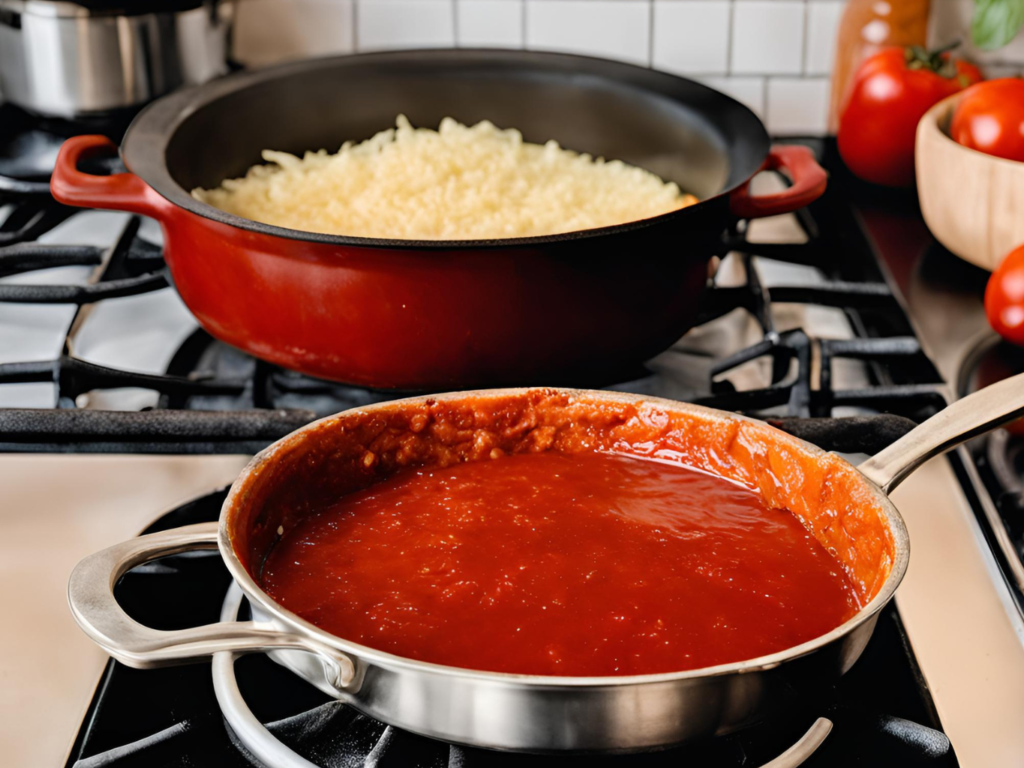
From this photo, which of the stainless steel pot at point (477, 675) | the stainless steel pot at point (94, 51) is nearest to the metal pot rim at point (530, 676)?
the stainless steel pot at point (477, 675)

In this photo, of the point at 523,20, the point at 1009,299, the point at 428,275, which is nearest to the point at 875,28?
the point at 523,20

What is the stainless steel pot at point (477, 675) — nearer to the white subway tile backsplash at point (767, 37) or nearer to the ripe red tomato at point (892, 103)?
the ripe red tomato at point (892, 103)

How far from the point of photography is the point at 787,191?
96 centimetres

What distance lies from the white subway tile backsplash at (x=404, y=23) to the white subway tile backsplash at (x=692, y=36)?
0.30m

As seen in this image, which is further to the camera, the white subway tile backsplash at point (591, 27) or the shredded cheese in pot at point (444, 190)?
the white subway tile backsplash at point (591, 27)

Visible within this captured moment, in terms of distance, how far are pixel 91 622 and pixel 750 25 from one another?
1318 mm

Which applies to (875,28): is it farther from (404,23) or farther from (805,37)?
(404,23)

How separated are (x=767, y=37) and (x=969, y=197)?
1.71 feet

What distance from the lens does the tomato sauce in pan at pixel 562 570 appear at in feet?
1.76

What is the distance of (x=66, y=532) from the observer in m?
0.74

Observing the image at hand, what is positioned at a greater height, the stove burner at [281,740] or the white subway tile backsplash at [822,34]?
the white subway tile backsplash at [822,34]

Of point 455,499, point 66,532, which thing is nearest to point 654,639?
point 455,499

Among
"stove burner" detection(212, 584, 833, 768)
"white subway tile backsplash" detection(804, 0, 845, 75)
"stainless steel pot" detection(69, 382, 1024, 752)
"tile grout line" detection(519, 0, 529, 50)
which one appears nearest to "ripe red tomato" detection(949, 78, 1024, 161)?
"white subway tile backsplash" detection(804, 0, 845, 75)

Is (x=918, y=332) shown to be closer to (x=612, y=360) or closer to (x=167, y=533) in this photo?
(x=612, y=360)
